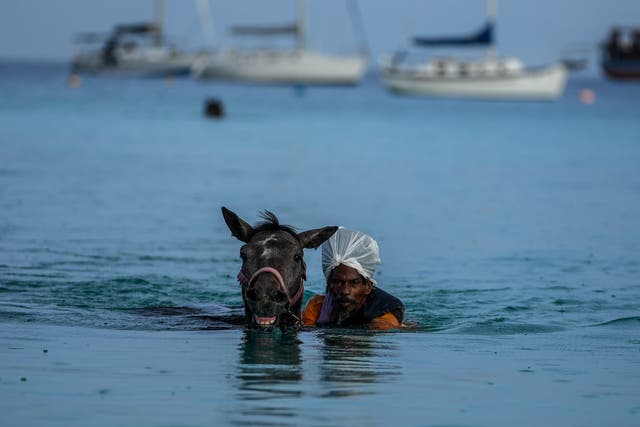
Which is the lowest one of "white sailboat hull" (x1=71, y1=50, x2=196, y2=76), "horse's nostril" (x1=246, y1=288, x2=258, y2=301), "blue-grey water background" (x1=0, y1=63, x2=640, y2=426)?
"blue-grey water background" (x1=0, y1=63, x2=640, y2=426)

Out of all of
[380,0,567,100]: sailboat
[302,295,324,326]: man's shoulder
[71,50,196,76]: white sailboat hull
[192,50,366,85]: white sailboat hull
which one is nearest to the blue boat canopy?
[380,0,567,100]: sailboat

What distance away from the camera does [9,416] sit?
7.48 m

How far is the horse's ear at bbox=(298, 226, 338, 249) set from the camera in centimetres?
957

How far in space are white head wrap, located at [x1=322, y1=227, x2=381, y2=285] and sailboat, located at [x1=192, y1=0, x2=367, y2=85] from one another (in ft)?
338

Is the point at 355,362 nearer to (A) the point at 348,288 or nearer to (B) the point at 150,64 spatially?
(A) the point at 348,288

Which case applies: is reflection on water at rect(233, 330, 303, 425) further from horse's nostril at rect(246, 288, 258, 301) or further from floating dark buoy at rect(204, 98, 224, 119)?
floating dark buoy at rect(204, 98, 224, 119)

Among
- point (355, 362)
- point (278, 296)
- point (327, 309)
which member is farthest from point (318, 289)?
point (278, 296)

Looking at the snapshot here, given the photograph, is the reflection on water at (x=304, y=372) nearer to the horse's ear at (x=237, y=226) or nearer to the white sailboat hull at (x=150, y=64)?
the horse's ear at (x=237, y=226)

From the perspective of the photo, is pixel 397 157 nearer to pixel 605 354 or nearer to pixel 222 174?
pixel 222 174

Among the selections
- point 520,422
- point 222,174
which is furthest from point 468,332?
point 222,174

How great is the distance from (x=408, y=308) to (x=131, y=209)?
1037 cm

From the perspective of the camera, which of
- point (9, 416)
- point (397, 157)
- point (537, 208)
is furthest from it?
point (397, 157)

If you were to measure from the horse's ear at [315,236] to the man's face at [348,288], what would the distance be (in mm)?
325

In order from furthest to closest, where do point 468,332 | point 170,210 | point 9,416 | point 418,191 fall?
point 418,191 < point 170,210 < point 468,332 < point 9,416
